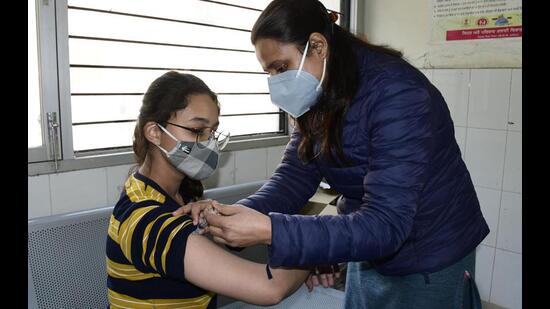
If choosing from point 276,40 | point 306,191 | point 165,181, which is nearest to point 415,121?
point 276,40

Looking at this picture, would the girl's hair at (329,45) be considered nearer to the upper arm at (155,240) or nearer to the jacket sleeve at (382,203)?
the jacket sleeve at (382,203)

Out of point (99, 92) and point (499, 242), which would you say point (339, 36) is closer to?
point (99, 92)

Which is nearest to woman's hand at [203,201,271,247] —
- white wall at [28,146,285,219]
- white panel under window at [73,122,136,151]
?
white wall at [28,146,285,219]

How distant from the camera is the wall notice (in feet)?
7.66

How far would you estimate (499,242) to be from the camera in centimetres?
249

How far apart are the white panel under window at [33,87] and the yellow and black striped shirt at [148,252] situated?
0.63 m

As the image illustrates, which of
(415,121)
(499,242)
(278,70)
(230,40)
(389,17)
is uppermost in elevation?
(389,17)

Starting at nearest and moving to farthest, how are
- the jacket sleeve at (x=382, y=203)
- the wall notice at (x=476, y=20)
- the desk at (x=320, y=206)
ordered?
the jacket sleeve at (x=382, y=203)
the desk at (x=320, y=206)
the wall notice at (x=476, y=20)

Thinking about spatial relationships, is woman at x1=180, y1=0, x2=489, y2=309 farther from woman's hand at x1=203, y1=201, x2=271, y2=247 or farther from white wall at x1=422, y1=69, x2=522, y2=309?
white wall at x1=422, y1=69, x2=522, y2=309

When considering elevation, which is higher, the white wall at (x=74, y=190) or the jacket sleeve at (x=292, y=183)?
the jacket sleeve at (x=292, y=183)

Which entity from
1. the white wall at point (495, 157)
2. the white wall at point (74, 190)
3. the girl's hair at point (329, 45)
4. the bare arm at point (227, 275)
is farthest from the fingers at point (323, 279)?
the white wall at point (495, 157)

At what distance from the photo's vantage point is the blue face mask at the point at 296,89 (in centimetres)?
114

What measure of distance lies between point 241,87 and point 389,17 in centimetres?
113

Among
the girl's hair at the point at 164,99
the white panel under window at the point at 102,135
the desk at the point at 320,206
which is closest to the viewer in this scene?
the girl's hair at the point at 164,99
